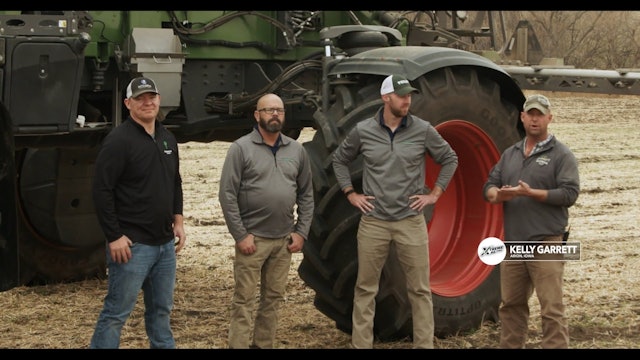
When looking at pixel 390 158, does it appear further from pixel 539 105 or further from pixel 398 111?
pixel 539 105

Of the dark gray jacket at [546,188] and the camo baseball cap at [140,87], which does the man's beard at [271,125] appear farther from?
the dark gray jacket at [546,188]

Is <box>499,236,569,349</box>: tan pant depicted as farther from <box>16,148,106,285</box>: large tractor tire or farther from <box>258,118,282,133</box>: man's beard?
<box>16,148,106,285</box>: large tractor tire

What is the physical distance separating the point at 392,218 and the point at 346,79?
0.98 metres

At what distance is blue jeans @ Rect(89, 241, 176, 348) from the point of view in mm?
4980

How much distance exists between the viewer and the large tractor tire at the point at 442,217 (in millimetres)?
5648

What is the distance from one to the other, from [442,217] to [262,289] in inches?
59.6

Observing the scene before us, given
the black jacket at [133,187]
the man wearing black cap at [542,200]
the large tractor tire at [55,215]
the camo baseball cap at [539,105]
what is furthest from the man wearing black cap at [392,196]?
the large tractor tire at [55,215]

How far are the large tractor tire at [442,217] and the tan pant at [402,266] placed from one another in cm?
16

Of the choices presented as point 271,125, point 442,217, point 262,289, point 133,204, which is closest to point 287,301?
point 442,217

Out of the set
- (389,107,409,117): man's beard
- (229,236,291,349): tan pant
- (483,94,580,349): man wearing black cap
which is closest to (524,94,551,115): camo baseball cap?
(483,94,580,349): man wearing black cap

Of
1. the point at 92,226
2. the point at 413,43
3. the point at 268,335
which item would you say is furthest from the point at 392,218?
the point at 92,226

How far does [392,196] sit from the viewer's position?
536 cm

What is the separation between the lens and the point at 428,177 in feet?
20.9

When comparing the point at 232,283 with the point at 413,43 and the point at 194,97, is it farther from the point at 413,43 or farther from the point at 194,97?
the point at 413,43
